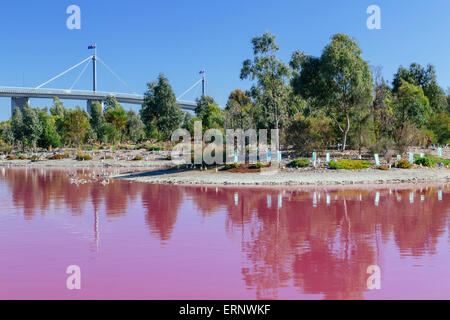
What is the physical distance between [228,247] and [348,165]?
2421 cm

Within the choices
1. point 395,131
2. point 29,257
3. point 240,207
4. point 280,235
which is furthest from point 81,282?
point 395,131

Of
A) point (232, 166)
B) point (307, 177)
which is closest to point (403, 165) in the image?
point (307, 177)

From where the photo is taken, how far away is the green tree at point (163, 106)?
76.0m

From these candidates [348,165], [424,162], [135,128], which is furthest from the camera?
[135,128]

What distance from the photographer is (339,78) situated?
4181cm

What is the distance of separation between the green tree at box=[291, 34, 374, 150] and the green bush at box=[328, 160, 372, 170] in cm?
761

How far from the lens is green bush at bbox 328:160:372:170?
33844 millimetres

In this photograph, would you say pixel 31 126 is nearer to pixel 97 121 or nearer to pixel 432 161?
pixel 97 121

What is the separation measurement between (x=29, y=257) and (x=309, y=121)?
3453cm

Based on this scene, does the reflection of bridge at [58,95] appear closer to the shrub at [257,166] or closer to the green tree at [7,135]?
the green tree at [7,135]

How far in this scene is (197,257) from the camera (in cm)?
1109

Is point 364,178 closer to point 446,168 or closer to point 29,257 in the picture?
point 446,168

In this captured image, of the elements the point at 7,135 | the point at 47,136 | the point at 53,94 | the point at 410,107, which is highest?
the point at 53,94

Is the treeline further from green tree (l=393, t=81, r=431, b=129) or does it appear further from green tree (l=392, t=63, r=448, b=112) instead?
green tree (l=392, t=63, r=448, b=112)
